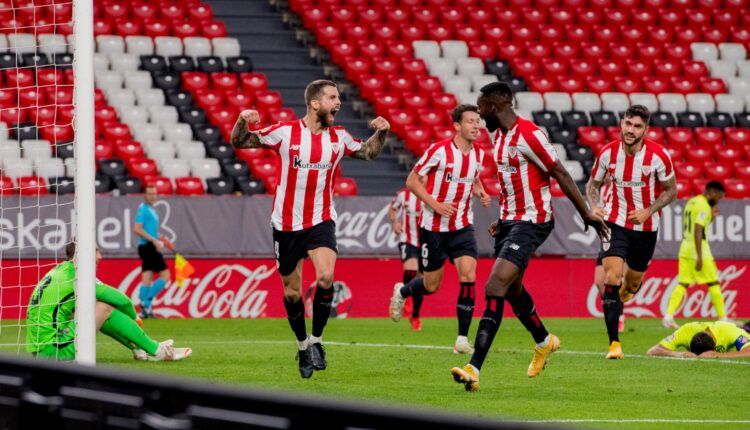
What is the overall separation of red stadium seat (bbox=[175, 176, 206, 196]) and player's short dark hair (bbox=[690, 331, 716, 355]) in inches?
402

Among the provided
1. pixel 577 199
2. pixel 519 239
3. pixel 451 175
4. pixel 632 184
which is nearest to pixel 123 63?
pixel 451 175

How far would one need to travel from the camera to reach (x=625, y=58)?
26.1 m

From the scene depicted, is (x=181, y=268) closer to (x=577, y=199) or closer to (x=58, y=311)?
(x=58, y=311)

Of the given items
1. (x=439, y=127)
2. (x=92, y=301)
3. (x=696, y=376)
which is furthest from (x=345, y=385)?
(x=439, y=127)

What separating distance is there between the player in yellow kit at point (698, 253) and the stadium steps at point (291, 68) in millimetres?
5940

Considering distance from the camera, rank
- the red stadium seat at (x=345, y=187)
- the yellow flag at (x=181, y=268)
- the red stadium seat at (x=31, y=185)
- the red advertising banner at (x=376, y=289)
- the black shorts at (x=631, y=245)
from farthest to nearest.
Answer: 1. the red stadium seat at (x=345, y=187)
2. the red advertising banner at (x=376, y=289)
3. the yellow flag at (x=181, y=268)
4. the red stadium seat at (x=31, y=185)
5. the black shorts at (x=631, y=245)

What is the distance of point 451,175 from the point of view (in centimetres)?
1281

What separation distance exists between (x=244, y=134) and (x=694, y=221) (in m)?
8.79

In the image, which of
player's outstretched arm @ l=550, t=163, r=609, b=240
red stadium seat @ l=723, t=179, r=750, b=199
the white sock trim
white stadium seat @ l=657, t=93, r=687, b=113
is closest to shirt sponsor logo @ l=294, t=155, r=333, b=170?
player's outstretched arm @ l=550, t=163, r=609, b=240

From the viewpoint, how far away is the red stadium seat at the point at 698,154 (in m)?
23.3

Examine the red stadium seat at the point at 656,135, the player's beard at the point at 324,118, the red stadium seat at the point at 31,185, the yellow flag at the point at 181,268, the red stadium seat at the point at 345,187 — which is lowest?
the yellow flag at the point at 181,268

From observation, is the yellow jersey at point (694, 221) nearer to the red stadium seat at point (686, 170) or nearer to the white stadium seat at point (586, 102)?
the red stadium seat at point (686, 170)

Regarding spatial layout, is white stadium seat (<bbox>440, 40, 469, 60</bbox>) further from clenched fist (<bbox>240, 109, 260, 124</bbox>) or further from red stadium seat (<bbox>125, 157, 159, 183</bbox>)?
clenched fist (<bbox>240, 109, 260, 124</bbox>)

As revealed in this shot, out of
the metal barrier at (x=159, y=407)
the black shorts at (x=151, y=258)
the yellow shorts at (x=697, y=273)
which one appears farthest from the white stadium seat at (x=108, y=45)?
the metal barrier at (x=159, y=407)
